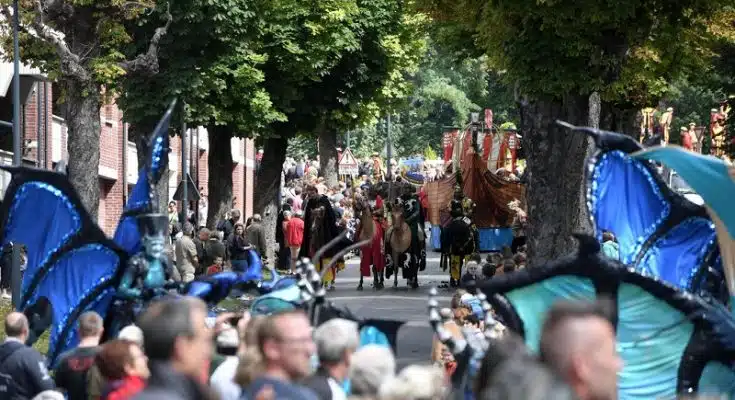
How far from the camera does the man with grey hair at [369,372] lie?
7.00 metres

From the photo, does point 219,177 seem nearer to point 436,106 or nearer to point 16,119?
point 16,119

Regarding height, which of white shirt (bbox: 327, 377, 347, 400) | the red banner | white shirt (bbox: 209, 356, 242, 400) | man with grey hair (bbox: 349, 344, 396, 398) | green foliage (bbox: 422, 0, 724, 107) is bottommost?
white shirt (bbox: 209, 356, 242, 400)

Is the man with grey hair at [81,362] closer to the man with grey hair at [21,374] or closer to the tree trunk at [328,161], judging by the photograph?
the man with grey hair at [21,374]

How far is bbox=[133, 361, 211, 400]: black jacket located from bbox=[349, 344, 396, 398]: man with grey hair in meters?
0.97

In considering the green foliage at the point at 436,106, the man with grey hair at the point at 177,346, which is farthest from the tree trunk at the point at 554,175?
the green foliage at the point at 436,106

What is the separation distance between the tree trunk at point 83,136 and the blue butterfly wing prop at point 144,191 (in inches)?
359

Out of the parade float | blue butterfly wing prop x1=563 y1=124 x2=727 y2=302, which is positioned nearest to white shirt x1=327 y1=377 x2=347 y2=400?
blue butterfly wing prop x1=563 y1=124 x2=727 y2=302

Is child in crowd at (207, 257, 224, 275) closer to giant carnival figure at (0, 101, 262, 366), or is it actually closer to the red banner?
giant carnival figure at (0, 101, 262, 366)

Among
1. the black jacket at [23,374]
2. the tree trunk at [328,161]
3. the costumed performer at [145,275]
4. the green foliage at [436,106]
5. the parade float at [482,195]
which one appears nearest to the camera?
the black jacket at [23,374]

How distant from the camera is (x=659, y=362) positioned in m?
10.7

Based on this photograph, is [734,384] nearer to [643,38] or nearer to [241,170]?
[643,38]

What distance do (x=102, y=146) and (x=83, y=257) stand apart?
2777cm

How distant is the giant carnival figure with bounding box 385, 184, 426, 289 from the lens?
30.8m

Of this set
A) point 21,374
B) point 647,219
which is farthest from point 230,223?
point 21,374
